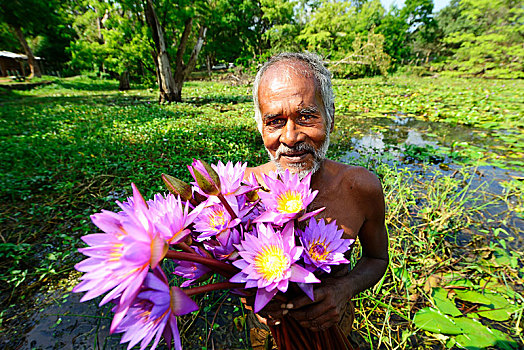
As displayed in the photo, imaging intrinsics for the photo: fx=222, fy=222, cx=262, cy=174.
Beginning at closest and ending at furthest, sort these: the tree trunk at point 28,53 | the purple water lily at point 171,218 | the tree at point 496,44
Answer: the purple water lily at point 171,218, the tree trunk at point 28,53, the tree at point 496,44

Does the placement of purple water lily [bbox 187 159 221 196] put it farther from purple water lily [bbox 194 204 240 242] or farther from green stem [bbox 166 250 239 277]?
green stem [bbox 166 250 239 277]

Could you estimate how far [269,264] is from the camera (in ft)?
2.22

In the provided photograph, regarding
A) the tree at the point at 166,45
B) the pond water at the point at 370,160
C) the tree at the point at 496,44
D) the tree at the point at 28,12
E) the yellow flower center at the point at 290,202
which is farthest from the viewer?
the tree at the point at 496,44

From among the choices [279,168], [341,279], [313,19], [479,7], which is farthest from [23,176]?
[479,7]

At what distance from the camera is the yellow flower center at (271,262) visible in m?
0.66

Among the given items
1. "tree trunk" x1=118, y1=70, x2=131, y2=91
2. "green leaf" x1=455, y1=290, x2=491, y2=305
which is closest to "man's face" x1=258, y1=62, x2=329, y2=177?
"green leaf" x1=455, y1=290, x2=491, y2=305

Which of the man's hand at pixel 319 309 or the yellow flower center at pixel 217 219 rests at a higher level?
the yellow flower center at pixel 217 219

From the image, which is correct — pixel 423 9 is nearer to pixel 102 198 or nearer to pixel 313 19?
pixel 313 19

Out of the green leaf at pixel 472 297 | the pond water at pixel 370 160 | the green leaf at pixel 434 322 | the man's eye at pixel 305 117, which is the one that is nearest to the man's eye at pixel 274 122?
the man's eye at pixel 305 117

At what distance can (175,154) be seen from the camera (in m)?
4.92

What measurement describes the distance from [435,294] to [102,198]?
4338mm

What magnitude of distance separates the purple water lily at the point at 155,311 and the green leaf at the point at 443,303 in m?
2.35

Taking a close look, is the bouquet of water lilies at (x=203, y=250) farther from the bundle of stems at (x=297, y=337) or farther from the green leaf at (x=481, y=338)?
the green leaf at (x=481, y=338)

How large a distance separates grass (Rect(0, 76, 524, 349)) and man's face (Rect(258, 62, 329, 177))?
1266mm
